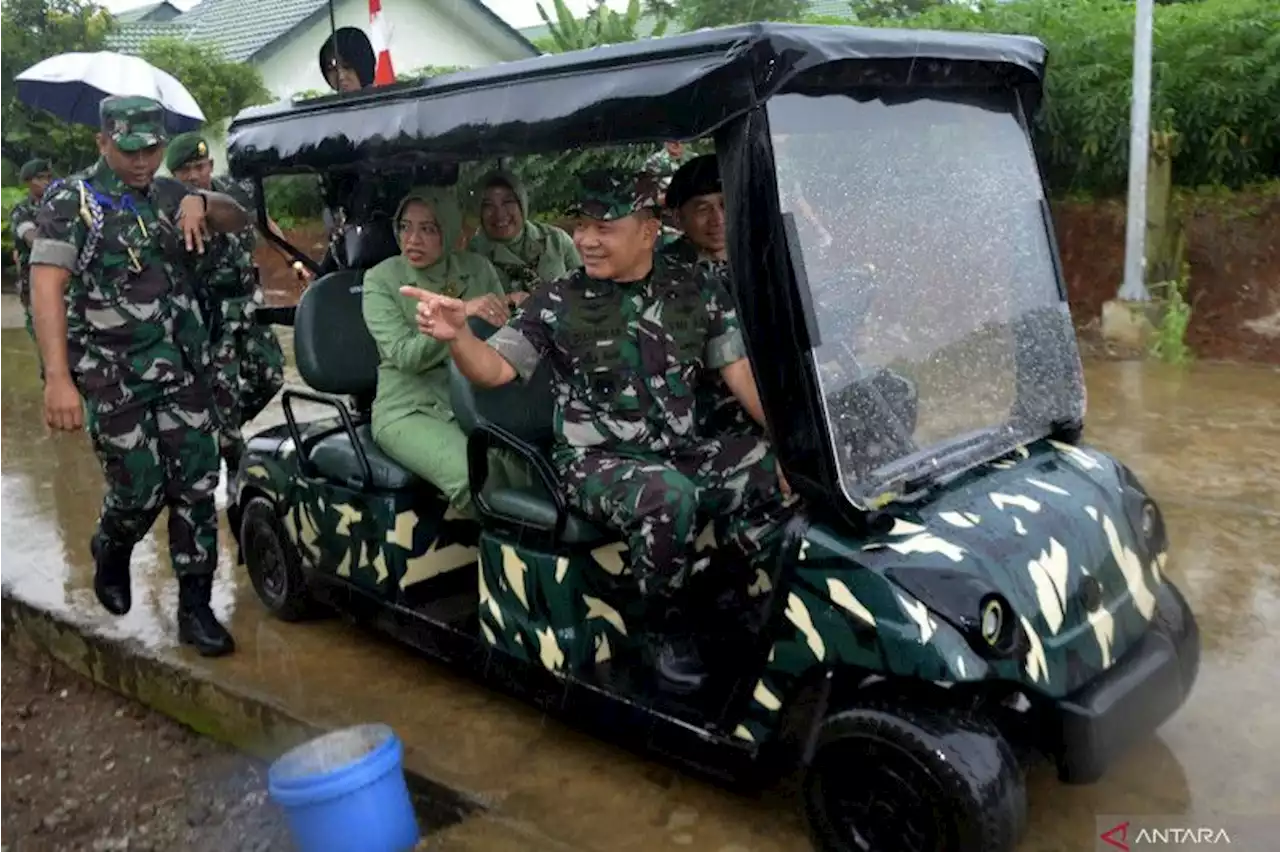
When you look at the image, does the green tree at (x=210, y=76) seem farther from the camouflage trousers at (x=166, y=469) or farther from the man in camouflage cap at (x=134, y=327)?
the camouflage trousers at (x=166, y=469)

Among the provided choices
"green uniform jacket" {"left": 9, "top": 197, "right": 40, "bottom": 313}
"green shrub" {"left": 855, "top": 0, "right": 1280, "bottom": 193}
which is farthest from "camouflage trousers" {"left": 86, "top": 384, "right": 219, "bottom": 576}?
"green shrub" {"left": 855, "top": 0, "right": 1280, "bottom": 193}

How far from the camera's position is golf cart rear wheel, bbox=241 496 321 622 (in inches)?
182

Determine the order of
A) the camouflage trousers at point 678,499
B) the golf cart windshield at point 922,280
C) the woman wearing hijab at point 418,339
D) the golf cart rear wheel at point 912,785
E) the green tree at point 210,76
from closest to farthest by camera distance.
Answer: the golf cart rear wheel at point 912,785 → the golf cart windshield at point 922,280 → the camouflage trousers at point 678,499 → the woman wearing hijab at point 418,339 → the green tree at point 210,76

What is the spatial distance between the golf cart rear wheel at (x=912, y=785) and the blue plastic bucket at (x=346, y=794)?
39.5 inches

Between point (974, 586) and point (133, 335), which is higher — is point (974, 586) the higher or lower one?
the lower one

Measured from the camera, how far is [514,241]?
Result: 17.0 feet

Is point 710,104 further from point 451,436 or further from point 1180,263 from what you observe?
point 1180,263

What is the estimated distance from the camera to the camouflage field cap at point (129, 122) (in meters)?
4.12

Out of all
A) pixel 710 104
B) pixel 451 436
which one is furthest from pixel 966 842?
pixel 451 436

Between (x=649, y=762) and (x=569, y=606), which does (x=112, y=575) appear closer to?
(x=569, y=606)

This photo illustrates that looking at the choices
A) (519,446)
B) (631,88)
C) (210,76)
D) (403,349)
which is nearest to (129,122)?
(403,349)

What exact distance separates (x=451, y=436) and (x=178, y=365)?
1.01m

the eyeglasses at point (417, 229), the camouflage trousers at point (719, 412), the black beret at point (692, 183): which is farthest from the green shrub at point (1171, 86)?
the camouflage trousers at point (719, 412)

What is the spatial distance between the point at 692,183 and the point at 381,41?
1.03 meters
